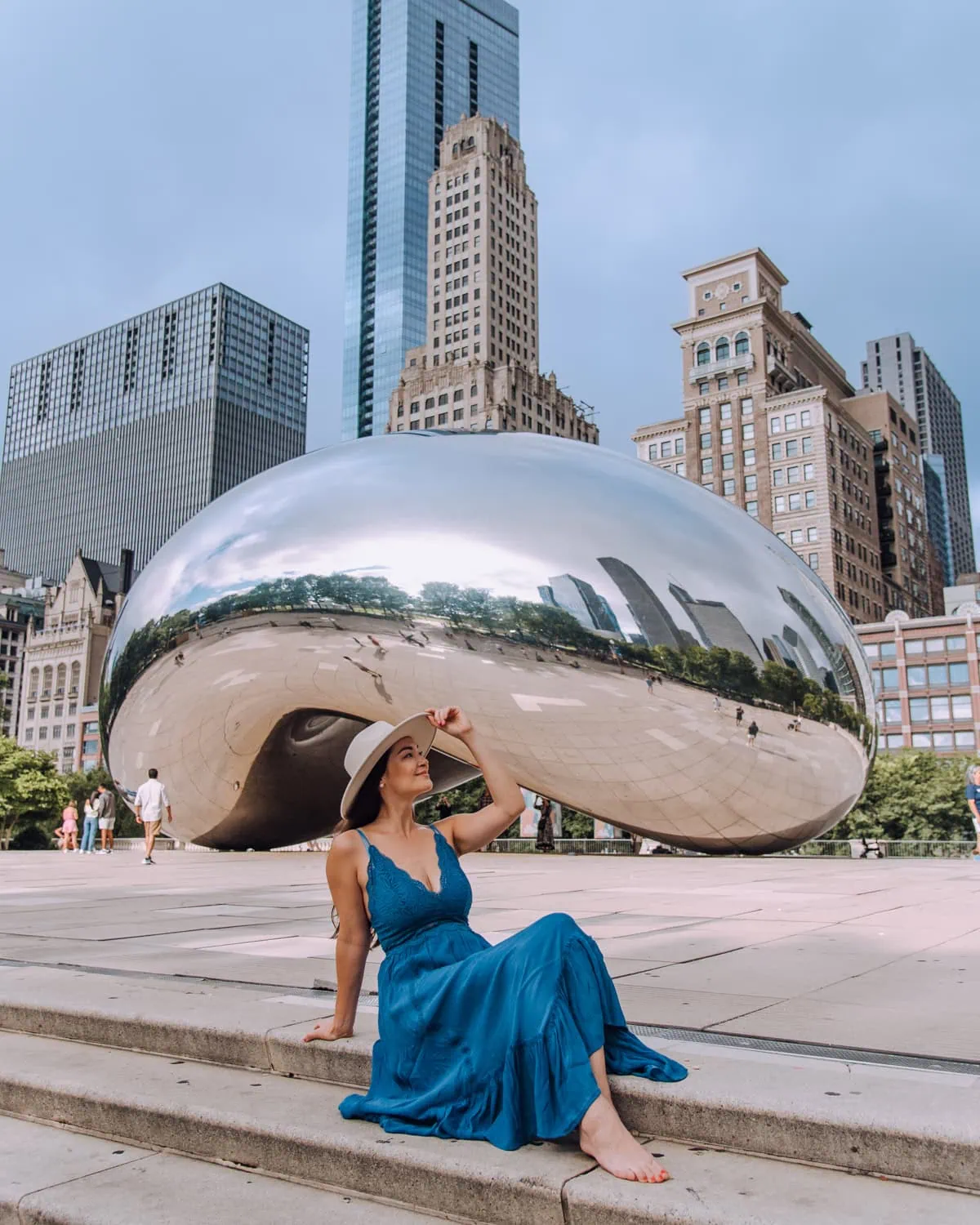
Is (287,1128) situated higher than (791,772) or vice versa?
(791,772)

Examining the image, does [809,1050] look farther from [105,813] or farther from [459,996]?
[105,813]

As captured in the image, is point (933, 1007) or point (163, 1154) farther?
point (933, 1007)

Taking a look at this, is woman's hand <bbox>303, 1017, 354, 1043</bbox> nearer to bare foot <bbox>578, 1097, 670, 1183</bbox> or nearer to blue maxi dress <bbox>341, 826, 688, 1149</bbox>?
blue maxi dress <bbox>341, 826, 688, 1149</bbox>

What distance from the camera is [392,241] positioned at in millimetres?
163375

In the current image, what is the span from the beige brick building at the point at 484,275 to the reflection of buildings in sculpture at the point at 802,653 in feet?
366

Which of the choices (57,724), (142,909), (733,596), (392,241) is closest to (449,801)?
(142,909)

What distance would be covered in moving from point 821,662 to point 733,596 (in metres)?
0.66

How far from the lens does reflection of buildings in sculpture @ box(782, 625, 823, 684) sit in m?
5.72

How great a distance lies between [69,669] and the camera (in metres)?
116

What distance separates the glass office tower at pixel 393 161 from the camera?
163 m

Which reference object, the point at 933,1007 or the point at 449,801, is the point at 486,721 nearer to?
the point at 933,1007

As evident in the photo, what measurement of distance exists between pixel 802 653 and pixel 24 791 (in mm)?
44779

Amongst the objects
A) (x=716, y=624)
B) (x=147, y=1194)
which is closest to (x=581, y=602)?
(x=716, y=624)

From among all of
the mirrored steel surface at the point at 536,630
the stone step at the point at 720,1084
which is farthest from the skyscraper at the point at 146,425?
the stone step at the point at 720,1084
